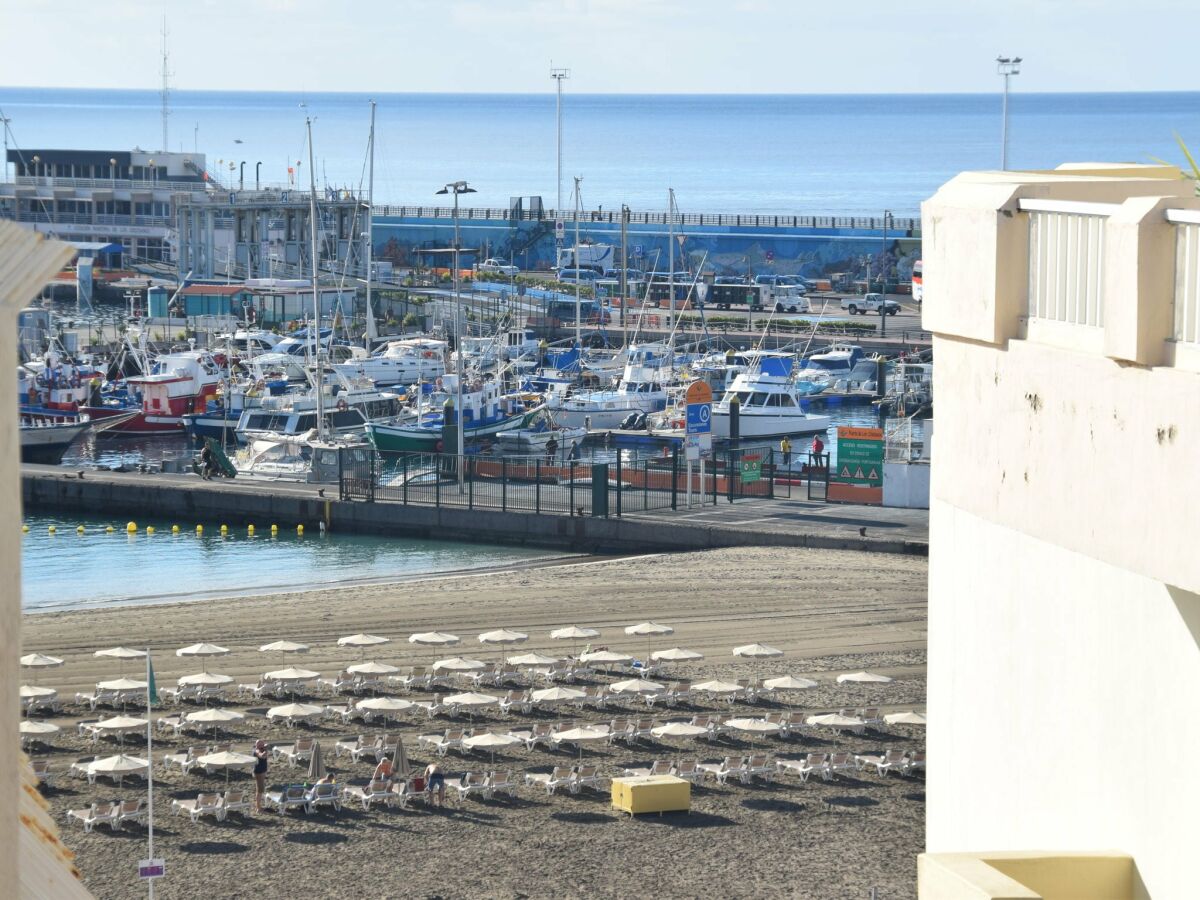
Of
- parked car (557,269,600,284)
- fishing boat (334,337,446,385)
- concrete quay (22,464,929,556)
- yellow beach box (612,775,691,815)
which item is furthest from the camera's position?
parked car (557,269,600,284)

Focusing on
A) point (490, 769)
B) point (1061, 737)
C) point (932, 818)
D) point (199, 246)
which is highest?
point (199, 246)

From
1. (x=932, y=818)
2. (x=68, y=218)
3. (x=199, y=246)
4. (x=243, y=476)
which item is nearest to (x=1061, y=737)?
(x=932, y=818)

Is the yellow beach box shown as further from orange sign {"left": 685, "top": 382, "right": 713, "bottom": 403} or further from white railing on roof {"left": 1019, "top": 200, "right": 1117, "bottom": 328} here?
orange sign {"left": 685, "top": 382, "right": 713, "bottom": 403}

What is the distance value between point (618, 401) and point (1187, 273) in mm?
57376

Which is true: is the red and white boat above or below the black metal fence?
above

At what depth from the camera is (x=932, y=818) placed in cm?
781

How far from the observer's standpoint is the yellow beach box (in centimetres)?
2092

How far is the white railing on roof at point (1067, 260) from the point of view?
20.4 feet

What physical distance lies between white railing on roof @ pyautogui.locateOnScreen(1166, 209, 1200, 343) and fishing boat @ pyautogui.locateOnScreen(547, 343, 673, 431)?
56.7m

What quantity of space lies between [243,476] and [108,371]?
67.3ft

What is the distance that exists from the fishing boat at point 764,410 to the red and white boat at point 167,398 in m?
19.1

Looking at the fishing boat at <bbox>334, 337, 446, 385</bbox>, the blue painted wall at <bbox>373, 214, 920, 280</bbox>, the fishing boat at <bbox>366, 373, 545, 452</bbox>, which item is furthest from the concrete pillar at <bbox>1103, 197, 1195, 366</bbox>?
the blue painted wall at <bbox>373, 214, 920, 280</bbox>

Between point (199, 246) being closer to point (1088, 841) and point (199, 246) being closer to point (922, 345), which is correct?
point (922, 345)

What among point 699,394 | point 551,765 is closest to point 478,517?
point 699,394
